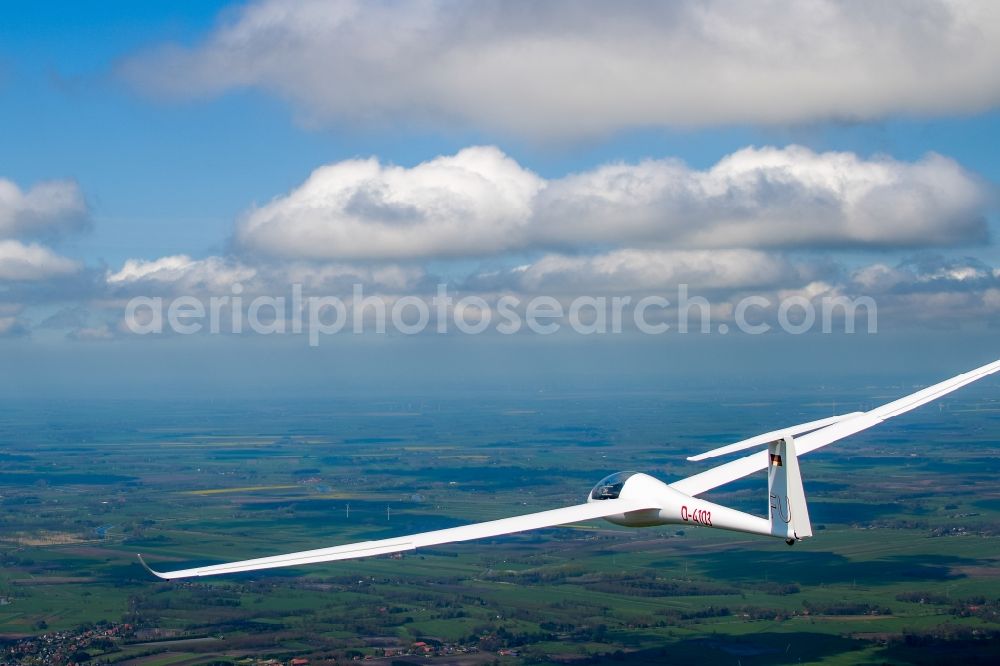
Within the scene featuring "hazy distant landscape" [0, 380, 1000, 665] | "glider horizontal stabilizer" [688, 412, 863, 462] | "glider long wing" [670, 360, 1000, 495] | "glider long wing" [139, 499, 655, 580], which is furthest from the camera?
"hazy distant landscape" [0, 380, 1000, 665]

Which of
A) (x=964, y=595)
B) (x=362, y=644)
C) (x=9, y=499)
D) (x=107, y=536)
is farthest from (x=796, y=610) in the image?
(x=9, y=499)

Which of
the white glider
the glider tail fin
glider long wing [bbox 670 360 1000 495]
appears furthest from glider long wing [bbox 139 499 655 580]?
the glider tail fin

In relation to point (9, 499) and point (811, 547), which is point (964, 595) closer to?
point (811, 547)

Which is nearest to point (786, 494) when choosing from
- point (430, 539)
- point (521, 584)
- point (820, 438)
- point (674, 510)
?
point (674, 510)

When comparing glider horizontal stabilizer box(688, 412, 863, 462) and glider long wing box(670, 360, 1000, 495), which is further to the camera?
glider long wing box(670, 360, 1000, 495)

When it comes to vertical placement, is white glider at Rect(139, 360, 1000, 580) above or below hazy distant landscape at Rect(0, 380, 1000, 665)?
above

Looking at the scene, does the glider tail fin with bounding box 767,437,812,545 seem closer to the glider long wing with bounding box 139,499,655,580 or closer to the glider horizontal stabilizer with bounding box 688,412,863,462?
the glider horizontal stabilizer with bounding box 688,412,863,462

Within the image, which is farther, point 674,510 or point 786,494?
point 674,510

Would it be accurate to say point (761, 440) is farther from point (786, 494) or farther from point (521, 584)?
point (521, 584)
